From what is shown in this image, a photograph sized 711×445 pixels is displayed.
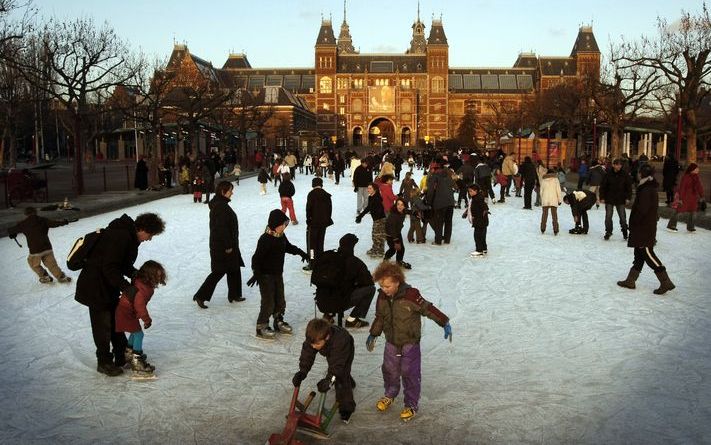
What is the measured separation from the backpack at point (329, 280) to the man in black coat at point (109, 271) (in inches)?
52.8

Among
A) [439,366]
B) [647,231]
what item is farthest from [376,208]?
[439,366]

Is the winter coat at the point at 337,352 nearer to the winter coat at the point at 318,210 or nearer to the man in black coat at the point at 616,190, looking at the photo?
the winter coat at the point at 318,210

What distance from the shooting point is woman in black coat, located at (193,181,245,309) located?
654cm

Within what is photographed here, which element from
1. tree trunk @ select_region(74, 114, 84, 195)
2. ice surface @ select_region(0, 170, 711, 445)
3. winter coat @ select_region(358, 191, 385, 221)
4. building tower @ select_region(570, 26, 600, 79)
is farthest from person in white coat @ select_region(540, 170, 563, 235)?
building tower @ select_region(570, 26, 600, 79)

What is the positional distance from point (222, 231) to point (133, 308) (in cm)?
209

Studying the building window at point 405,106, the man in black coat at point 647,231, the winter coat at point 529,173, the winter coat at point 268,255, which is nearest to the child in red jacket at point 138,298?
the winter coat at point 268,255

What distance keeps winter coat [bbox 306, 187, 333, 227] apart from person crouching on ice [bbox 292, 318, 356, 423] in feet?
14.7

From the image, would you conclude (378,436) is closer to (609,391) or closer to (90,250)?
(609,391)

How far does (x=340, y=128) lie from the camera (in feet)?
312

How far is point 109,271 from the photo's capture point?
4480 mm

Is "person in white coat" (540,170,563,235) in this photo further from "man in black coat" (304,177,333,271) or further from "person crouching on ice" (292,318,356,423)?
"person crouching on ice" (292,318,356,423)

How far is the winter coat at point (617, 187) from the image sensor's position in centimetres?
1111

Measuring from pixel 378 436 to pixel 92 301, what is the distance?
2162 millimetres

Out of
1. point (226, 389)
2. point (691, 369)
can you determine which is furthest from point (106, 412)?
point (691, 369)
